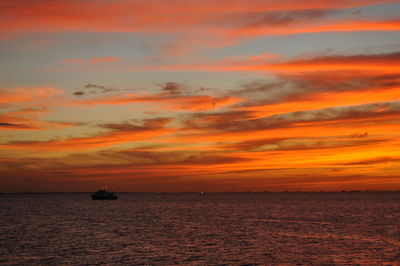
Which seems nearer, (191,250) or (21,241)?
(191,250)

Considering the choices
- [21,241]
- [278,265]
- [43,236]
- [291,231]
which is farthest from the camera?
[291,231]

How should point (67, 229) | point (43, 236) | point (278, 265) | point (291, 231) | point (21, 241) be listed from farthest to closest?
point (67, 229)
point (291, 231)
point (43, 236)
point (21, 241)
point (278, 265)

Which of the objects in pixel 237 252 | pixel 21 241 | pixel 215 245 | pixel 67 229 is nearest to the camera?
pixel 237 252

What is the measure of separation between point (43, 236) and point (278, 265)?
51059 mm

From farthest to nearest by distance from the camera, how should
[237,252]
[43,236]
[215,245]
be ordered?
[43,236]
[215,245]
[237,252]

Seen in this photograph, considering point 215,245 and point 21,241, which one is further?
point 21,241

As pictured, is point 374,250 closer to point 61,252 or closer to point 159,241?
point 159,241

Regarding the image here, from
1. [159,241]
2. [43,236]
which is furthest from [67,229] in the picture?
[159,241]

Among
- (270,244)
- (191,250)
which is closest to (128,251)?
(191,250)

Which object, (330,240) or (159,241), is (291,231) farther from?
(159,241)

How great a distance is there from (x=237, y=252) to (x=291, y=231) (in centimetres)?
3374

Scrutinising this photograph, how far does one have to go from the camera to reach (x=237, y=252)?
226ft

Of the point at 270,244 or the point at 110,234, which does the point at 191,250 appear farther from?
the point at 110,234

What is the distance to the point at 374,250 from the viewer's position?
2736 inches
